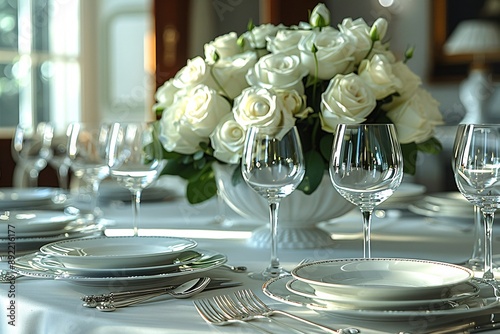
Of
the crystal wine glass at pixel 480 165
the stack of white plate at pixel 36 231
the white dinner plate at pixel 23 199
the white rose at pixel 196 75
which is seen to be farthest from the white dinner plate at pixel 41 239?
the crystal wine glass at pixel 480 165

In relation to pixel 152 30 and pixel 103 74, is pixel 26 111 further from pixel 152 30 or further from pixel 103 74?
pixel 152 30

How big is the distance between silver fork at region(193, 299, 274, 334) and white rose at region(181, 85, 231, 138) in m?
0.49

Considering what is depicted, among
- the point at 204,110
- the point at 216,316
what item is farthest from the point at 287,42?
the point at 216,316

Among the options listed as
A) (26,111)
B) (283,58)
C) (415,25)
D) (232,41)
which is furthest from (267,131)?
(415,25)

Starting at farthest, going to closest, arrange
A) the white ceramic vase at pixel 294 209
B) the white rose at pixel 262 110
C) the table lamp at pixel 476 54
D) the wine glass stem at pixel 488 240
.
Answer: the table lamp at pixel 476 54 < the white ceramic vase at pixel 294 209 < the white rose at pixel 262 110 < the wine glass stem at pixel 488 240

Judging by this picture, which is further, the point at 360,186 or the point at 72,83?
the point at 72,83

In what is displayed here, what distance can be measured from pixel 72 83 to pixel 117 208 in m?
3.00

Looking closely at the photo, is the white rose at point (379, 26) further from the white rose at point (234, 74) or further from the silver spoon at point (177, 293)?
the silver spoon at point (177, 293)

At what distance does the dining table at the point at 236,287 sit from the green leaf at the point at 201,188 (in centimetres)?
8

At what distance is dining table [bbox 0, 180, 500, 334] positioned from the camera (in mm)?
811

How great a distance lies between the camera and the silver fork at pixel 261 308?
781mm

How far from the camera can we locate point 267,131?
1052 millimetres

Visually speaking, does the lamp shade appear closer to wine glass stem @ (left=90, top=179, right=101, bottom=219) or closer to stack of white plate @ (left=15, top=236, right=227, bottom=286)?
wine glass stem @ (left=90, top=179, right=101, bottom=219)

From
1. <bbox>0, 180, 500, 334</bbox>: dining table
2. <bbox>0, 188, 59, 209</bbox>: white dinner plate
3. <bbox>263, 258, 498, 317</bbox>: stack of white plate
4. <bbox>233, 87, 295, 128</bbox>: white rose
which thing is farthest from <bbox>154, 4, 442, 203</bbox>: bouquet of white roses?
<bbox>0, 188, 59, 209</bbox>: white dinner plate
